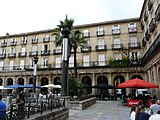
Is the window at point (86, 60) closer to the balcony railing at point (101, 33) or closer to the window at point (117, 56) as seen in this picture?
the balcony railing at point (101, 33)

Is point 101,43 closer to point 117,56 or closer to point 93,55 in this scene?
point 93,55

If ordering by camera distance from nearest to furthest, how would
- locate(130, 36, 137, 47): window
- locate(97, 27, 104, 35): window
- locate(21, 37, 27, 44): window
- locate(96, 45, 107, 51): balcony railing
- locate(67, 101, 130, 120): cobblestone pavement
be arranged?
locate(67, 101, 130, 120): cobblestone pavement < locate(130, 36, 137, 47): window < locate(96, 45, 107, 51): balcony railing < locate(97, 27, 104, 35): window < locate(21, 37, 27, 44): window

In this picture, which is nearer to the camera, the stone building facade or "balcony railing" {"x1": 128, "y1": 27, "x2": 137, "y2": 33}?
the stone building facade

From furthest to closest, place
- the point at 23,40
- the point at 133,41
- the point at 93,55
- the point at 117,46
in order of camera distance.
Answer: the point at 23,40, the point at 93,55, the point at 117,46, the point at 133,41

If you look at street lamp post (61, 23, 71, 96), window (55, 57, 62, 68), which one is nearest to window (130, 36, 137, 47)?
window (55, 57, 62, 68)

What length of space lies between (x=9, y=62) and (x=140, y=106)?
4047 centimetres

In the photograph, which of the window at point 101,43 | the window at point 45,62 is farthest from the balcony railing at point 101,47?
the window at point 45,62

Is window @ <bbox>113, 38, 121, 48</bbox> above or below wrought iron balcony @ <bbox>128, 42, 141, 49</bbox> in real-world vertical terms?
above

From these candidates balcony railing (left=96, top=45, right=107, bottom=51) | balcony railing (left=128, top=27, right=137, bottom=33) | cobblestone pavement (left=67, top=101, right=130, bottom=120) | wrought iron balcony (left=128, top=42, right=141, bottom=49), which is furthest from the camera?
balcony railing (left=96, top=45, right=107, bottom=51)

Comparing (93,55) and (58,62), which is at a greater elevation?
(93,55)

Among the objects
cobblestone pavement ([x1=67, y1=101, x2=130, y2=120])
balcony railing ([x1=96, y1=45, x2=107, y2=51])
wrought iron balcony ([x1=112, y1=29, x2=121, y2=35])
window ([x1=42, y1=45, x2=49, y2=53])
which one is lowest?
cobblestone pavement ([x1=67, y1=101, x2=130, y2=120])

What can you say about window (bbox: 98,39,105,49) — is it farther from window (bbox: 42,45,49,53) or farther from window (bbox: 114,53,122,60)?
window (bbox: 42,45,49,53)

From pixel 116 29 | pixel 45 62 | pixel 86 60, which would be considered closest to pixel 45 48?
pixel 45 62

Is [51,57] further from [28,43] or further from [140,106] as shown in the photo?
[140,106]
